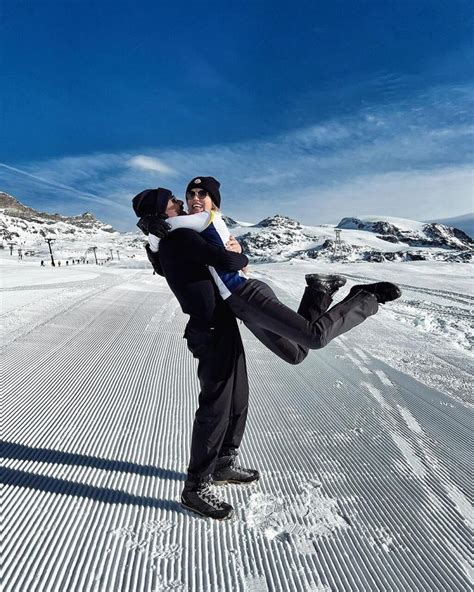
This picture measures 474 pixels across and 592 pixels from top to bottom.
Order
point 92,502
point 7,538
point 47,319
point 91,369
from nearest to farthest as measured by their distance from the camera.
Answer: point 7,538
point 92,502
point 91,369
point 47,319

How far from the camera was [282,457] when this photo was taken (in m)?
2.54

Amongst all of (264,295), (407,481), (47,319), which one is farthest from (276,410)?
(47,319)

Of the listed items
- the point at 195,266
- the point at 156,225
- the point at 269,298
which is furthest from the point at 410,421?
the point at 156,225

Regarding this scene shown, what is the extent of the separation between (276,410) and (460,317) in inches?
248

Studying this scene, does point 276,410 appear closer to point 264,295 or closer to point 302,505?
point 302,505

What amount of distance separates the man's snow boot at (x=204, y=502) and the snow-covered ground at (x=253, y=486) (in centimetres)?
5

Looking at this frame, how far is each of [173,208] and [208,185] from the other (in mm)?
307

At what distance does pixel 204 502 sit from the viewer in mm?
1946

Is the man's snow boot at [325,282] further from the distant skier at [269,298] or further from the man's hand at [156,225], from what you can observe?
the man's hand at [156,225]

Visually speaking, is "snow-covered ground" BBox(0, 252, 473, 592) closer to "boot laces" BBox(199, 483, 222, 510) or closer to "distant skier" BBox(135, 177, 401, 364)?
"boot laces" BBox(199, 483, 222, 510)

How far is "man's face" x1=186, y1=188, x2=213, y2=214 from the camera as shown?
7.25 feet

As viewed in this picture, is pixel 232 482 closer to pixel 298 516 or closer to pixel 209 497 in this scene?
pixel 209 497

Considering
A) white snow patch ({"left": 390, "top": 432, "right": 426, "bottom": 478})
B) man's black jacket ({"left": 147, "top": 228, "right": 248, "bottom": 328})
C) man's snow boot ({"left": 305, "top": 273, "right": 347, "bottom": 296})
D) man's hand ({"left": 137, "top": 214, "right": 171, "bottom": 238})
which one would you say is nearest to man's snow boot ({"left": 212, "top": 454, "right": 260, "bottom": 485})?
man's black jacket ({"left": 147, "top": 228, "right": 248, "bottom": 328})

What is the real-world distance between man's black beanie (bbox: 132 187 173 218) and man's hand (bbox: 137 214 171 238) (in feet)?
0.15
